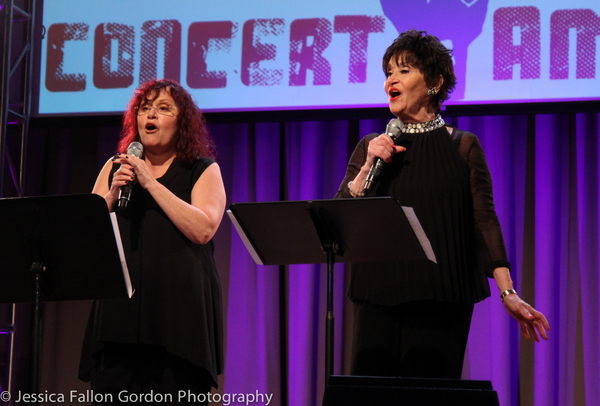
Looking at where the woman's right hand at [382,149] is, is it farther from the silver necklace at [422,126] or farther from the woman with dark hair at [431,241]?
the silver necklace at [422,126]

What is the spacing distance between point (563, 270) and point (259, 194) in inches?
72.0

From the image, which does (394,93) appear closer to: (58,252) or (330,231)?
(330,231)

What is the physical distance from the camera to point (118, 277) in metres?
1.79

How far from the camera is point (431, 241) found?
1920mm

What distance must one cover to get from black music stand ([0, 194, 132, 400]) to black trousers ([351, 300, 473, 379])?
2.25ft

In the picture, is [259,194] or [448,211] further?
[259,194]

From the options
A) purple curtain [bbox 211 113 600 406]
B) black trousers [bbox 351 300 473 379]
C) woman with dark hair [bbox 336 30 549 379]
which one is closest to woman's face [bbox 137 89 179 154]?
woman with dark hair [bbox 336 30 549 379]

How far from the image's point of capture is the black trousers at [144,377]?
1.88 m

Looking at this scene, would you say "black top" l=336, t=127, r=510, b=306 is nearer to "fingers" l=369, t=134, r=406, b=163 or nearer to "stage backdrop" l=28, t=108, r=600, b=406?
"fingers" l=369, t=134, r=406, b=163

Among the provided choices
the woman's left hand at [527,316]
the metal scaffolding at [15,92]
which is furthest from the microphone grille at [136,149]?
the metal scaffolding at [15,92]

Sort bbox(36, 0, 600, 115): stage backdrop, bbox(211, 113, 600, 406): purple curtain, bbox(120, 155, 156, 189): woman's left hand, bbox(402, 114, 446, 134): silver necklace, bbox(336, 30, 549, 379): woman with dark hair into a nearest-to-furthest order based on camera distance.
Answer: bbox(336, 30, 549, 379): woman with dark hair < bbox(120, 155, 156, 189): woman's left hand < bbox(402, 114, 446, 134): silver necklace < bbox(36, 0, 600, 115): stage backdrop < bbox(211, 113, 600, 406): purple curtain

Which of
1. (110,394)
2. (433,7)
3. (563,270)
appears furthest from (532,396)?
(110,394)

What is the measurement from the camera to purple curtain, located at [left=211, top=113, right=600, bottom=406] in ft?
12.0

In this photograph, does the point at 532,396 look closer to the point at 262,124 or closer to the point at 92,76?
the point at 262,124
